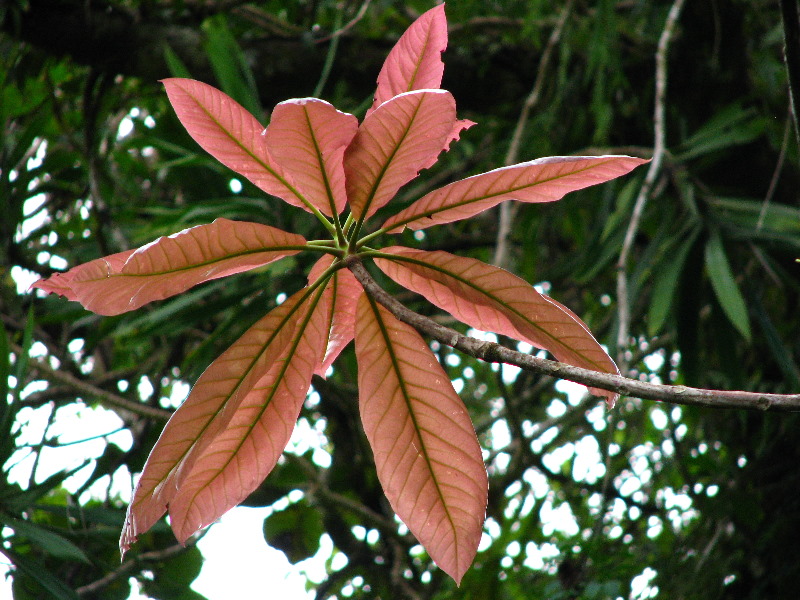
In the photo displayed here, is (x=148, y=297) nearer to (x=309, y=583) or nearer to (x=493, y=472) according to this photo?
(x=493, y=472)

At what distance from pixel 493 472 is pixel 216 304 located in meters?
1.05

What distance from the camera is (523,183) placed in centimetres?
65

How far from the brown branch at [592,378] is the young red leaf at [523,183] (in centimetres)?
10

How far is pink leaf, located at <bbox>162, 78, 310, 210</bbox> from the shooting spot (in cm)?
70

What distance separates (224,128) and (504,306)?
0.31 meters

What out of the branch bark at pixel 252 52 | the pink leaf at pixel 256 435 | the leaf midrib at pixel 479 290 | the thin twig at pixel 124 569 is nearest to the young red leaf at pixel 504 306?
the leaf midrib at pixel 479 290

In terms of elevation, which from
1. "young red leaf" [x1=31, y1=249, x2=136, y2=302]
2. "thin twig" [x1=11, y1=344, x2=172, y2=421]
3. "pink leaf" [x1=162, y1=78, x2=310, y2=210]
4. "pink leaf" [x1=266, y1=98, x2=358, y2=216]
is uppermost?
"thin twig" [x1=11, y1=344, x2=172, y2=421]

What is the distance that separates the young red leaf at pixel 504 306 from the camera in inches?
27.0

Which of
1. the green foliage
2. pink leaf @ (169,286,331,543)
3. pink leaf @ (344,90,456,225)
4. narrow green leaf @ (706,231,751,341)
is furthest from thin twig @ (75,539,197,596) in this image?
narrow green leaf @ (706,231,751,341)

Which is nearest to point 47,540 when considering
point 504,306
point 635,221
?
point 504,306

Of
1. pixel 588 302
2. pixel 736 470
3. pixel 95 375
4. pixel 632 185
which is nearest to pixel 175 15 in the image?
pixel 95 375

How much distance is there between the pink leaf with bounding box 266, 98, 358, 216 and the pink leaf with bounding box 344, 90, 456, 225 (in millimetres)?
15

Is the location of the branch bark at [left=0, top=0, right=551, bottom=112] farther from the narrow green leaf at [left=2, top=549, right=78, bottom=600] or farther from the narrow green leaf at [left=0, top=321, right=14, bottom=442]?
the narrow green leaf at [left=2, top=549, right=78, bottom=600]

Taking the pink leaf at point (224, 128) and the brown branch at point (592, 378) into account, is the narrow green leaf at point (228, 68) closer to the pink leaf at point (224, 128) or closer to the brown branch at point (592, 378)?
the pink leaf at point (224, 128)
